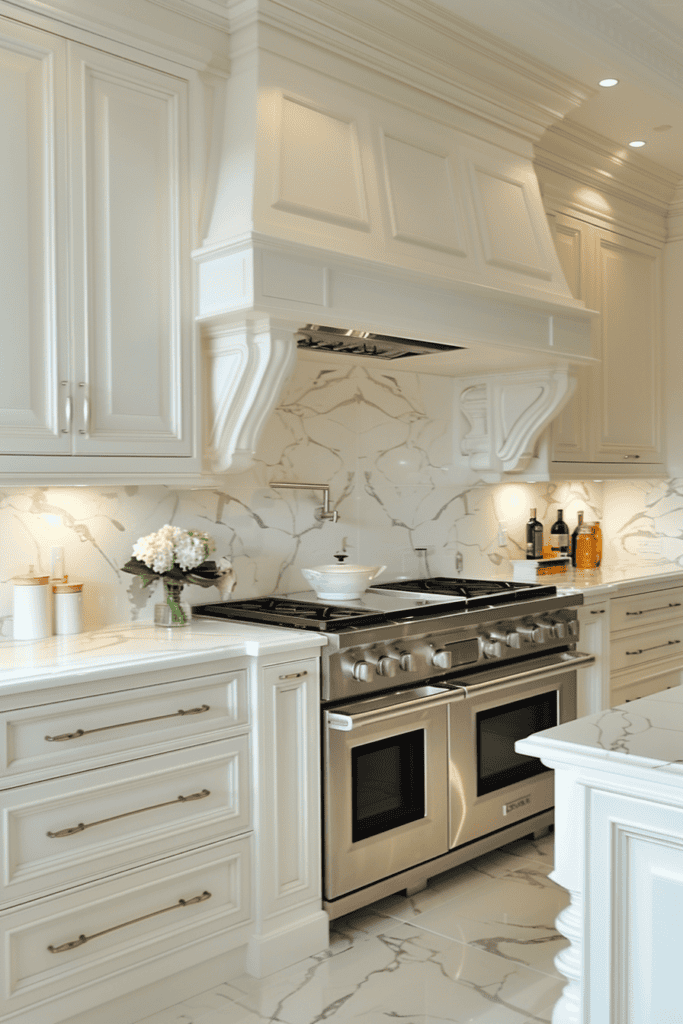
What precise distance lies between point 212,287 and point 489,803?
6.52 feet

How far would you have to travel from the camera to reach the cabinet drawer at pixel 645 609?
4082mm

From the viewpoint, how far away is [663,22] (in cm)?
334

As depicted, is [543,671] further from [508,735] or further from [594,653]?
[594,653]

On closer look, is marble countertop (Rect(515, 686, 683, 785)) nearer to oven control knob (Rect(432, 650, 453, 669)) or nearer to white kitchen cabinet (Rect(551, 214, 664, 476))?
oven control knob (Rect(432, 650, 453, 669))

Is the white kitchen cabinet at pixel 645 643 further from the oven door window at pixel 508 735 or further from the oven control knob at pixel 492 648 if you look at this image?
the oven control knob at pixel 492 648

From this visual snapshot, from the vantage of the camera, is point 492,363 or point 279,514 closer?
point 279,514

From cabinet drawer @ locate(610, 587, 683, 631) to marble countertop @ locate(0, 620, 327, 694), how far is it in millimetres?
1884

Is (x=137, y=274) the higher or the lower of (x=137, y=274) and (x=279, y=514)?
the higher

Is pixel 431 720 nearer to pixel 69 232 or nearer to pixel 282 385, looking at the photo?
pixel 282 385

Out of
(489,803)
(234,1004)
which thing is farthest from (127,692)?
(489,803)

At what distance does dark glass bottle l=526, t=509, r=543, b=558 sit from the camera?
448 centimetres

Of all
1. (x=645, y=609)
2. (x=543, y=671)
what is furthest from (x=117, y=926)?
(x=645, y=609)

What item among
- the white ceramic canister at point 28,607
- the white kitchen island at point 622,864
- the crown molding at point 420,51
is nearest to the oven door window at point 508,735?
the white ceramic canister at point 28,607

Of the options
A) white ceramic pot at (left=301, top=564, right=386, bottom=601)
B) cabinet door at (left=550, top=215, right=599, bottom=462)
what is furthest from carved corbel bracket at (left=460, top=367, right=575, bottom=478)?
white ceramic pot at (left=301, top=564, right=386, bottom=601)
